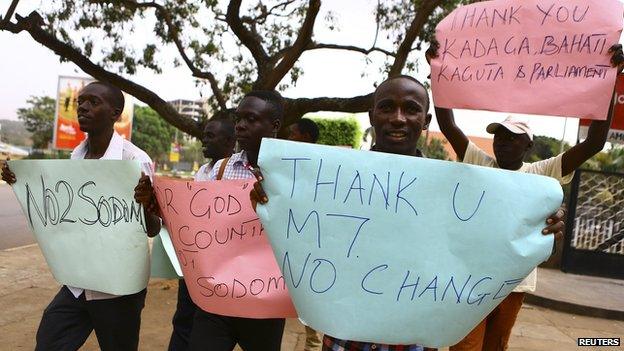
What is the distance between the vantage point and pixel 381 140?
1.74 m

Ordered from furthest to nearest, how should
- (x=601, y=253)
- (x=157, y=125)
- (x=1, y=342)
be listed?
(x=157, y=125)
(x=601, y=253)
(x=1, y=342)

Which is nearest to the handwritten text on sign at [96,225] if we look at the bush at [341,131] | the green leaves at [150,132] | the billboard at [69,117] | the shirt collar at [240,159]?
the shirt collar at [240,159]

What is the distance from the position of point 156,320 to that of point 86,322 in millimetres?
2457

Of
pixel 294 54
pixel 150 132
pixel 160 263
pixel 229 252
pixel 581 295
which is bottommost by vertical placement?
pixel 581 295

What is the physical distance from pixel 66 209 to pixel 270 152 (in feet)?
3.62

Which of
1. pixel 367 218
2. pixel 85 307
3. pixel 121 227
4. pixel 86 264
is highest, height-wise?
pixel 367 218

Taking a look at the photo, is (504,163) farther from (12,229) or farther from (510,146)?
(12,229)

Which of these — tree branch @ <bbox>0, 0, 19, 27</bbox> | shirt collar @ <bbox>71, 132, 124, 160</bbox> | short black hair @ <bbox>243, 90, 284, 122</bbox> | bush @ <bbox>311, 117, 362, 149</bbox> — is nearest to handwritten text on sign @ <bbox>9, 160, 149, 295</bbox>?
shirt collar @ <bbox>71, 132, 124, 160</bbox>

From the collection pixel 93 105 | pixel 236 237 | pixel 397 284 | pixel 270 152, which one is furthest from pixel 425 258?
pixel 93 105

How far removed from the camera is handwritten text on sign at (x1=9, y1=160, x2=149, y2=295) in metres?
2.10

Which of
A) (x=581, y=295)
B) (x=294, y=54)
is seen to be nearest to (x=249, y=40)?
(x=294, y=54)

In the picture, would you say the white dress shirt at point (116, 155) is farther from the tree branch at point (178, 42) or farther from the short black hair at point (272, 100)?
the tree branch at point (178, 42)

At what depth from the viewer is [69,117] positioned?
2139cm

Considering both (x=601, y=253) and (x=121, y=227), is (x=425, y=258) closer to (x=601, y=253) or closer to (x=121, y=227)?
(x=121, y=227)
